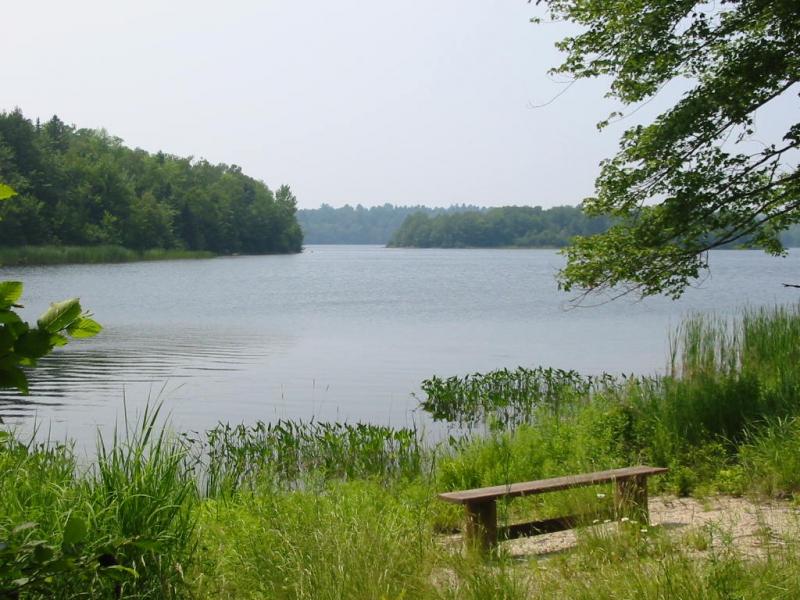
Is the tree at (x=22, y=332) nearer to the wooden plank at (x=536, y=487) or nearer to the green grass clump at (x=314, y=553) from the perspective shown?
the green grass clump at (x=314, y=553)

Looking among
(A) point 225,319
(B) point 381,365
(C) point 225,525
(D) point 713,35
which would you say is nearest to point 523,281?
(A) point 225,319

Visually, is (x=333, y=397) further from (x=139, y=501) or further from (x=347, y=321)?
(x=347, y=321)

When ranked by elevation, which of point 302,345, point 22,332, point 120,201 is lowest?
point 302,345

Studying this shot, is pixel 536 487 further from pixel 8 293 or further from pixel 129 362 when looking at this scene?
pixel 129 362

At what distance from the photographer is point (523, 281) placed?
218 ft

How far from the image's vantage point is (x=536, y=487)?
21.3ft

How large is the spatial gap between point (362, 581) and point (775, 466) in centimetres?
489

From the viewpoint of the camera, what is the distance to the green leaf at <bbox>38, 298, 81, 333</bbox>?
244 cm

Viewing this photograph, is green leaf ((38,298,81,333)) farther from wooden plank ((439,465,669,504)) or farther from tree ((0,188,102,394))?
wooden plank ((439,465,669,504))

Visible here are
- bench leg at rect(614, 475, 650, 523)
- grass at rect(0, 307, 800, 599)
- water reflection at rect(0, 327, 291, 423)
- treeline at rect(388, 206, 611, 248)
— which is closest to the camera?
grass at rect(0, 307, 800, 599)

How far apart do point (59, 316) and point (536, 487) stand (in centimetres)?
466

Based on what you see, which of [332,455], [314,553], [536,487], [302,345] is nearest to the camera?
[314,553]

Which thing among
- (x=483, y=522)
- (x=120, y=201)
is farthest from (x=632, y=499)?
(x=120, y=201)

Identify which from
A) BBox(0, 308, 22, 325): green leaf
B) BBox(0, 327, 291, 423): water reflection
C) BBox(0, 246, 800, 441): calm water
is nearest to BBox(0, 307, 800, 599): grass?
BBox(0, 308, 22, 325): green leaf
